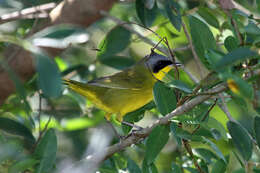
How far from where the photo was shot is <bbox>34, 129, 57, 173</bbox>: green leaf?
6.13 ft

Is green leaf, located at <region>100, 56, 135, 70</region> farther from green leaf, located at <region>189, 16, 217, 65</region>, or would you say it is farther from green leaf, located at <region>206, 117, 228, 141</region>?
green leaf, located at <region>206, 117, 228, 141</region>

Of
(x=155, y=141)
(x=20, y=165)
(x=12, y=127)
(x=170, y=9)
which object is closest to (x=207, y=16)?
(x=170, y=9)

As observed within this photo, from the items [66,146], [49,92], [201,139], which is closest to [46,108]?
[66,146]

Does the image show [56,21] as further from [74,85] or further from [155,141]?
[74,85]

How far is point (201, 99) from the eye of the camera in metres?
1.74

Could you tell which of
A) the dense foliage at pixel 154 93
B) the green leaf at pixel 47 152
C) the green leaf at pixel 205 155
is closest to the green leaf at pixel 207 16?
the dense foliage at pixel 154 93

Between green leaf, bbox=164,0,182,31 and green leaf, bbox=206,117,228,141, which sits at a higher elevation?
green leaf, bbox=164,0,182,31

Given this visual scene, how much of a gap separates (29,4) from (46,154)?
2.84 feet

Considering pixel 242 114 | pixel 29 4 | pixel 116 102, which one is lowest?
pixel 116 102

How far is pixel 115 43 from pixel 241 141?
2.73 feet

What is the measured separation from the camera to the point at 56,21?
1952 millimetres

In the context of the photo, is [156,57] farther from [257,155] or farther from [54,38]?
[54,38]

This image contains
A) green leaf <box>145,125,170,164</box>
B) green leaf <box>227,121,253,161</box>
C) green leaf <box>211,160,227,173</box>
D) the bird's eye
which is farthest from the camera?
the bird's eye

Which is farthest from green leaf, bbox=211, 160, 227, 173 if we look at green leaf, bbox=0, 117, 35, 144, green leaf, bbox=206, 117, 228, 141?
green leaf, bbox=0, 117, 35, 144
